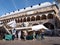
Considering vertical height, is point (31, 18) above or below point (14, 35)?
above

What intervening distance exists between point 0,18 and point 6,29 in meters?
42.3

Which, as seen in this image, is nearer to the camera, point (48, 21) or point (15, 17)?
point (48, 21)

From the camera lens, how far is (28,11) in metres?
51.8

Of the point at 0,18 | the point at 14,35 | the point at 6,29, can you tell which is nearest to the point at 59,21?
the point at 6,29

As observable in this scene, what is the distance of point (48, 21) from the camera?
1638 inches

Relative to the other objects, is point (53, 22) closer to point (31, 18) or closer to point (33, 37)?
point (31, 18)

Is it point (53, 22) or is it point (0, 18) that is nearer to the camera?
point (53, 22)

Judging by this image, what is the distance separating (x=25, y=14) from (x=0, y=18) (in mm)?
18674

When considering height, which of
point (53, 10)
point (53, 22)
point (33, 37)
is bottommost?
point (33, 37)

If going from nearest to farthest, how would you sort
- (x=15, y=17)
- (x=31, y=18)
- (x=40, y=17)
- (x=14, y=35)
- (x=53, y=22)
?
(x=14, y=35) → (x=53, y=22) → (x=40, y=17) → (x=31, y=18) → (x=15, y=17)

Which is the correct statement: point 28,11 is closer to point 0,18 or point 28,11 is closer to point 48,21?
point 48,21

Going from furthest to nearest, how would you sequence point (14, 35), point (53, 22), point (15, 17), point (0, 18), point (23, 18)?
point (0, 18), point (15, 17), point (23, 18), point (53, 22), point (14, 35)

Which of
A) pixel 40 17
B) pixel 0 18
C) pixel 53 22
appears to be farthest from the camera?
pixel 0 18

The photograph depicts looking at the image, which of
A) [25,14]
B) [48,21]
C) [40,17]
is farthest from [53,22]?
[25,14]
